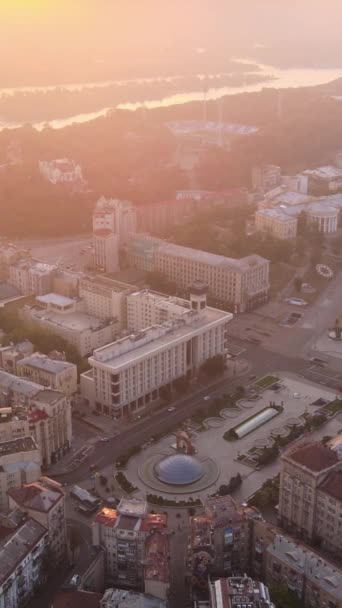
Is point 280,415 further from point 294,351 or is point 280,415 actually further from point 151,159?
point 151,159

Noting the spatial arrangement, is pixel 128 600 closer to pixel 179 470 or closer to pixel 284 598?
pixel 284 598

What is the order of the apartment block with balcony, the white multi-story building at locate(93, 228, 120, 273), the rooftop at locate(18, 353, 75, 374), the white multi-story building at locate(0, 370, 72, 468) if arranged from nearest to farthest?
the apartment block with balcony, the white multi-story building at locate(0, 370, 72, 468), the rooftop at locate(18, 353, 75, 374), the white multi-story building at locate(93, 228, 120, 273)

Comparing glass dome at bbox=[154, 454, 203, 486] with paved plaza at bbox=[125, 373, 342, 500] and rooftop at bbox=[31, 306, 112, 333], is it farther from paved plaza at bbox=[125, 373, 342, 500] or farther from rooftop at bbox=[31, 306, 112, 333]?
rooftop at bbox=[31, 306, 112, 333]

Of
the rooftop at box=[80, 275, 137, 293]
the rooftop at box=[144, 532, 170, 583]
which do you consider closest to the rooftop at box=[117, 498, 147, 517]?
the rooftop at box=[144, 532, 170, 583]

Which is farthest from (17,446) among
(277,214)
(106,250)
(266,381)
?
(277,214)

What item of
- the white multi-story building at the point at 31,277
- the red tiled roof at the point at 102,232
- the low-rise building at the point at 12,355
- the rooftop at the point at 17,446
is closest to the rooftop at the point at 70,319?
the white multi-story building at the point at 31,277

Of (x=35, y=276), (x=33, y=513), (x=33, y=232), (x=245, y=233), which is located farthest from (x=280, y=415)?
(x=33, y=232)
